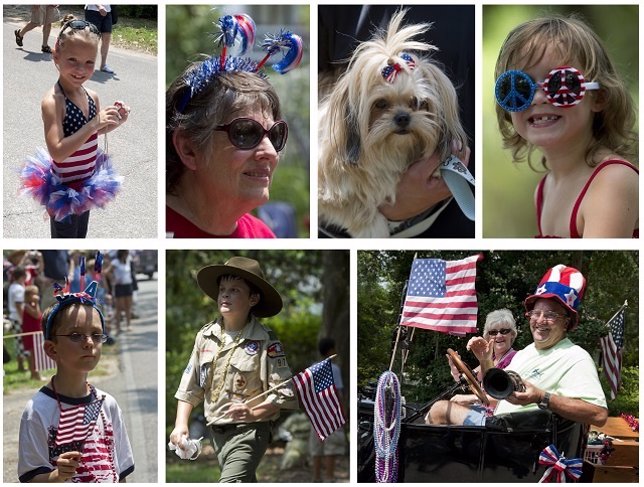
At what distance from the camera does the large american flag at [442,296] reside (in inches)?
286

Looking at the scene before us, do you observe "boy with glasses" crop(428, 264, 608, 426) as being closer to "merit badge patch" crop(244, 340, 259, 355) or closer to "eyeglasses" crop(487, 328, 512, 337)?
"eyeglasses" crop(487, 328, 512, 337)

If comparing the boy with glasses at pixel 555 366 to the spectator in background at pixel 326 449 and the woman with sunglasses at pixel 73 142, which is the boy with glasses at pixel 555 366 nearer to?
the woman with sunglasses at pixel 73 142

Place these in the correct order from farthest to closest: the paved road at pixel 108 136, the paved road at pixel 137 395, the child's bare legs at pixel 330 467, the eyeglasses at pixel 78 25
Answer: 1. the child's bare legs at pixel 330 467
2. the paved road at pixel 137 395
3. the paved road at pixel 108 136
4. the eyeglasses at pixel 78 25

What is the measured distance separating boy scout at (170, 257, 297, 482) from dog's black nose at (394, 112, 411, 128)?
1.18 meters

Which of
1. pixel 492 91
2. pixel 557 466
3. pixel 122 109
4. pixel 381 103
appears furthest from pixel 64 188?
pixel 557 466

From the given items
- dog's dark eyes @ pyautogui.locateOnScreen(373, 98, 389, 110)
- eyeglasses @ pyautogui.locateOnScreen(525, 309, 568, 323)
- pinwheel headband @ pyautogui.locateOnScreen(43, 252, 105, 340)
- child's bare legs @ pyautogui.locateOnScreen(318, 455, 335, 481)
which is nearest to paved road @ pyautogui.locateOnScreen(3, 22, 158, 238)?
pinwheel headband @ pyautogui.locateOnScreen(43, 252, 105, 340)

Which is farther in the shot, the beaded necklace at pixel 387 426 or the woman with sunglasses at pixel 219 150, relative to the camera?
the beaded necklace at pixel 387 426

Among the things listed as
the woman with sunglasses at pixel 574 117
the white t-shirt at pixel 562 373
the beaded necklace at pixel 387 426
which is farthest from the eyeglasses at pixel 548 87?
the beaded necklace at pixel 387 426

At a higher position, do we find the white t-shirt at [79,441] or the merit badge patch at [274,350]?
the merit badge patch at [274,350]

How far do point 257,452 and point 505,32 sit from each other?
2807mm

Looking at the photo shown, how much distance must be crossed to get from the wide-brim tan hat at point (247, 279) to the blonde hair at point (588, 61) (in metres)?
1.78

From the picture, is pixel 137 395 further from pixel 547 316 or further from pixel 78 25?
pixel 547 316

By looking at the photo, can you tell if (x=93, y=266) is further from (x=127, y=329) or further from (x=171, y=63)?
(x=127, y=329)

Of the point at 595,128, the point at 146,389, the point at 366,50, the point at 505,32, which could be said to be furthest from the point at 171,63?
the point at 146,389
